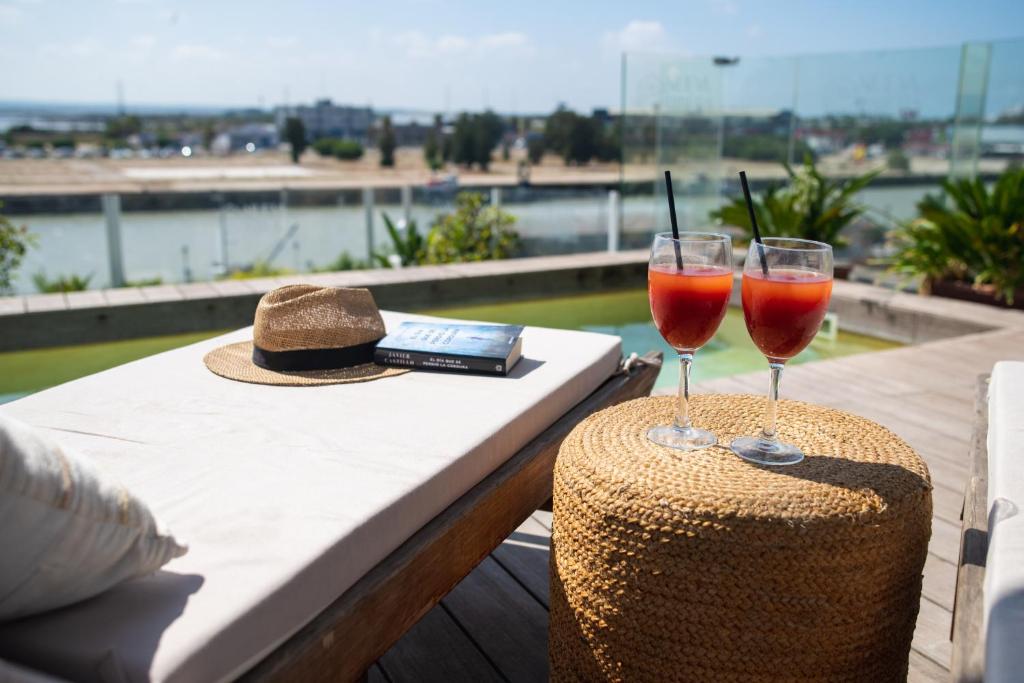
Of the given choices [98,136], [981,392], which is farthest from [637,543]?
[98,136]

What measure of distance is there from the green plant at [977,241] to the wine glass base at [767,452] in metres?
4.75

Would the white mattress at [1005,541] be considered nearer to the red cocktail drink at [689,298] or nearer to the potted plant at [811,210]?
the red cocktail drink at [689,298]

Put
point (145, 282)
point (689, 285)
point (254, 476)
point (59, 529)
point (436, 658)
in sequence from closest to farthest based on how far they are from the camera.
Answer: point (59, 529), point (689, 285), point (254, 476), point (436, 658), point (145, 282)

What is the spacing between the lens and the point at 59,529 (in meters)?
0.86

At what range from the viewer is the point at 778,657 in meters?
1.13

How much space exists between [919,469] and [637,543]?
0.47m

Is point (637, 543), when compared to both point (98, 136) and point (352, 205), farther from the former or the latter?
point (98, 136)

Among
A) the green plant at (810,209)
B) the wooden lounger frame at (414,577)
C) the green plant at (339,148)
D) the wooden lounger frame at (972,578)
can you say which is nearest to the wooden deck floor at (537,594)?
the wooden lounger frame at (414,577)

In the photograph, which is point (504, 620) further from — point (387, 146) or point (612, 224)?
point (387, 146)

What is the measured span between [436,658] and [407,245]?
5.44 meters

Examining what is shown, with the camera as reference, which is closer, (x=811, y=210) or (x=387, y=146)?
(x=811, y=210)

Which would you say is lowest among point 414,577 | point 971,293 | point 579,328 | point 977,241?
point 579,328

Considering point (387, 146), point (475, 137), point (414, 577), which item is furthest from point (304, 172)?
point (414, 577)

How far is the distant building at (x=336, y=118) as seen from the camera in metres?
23.4
